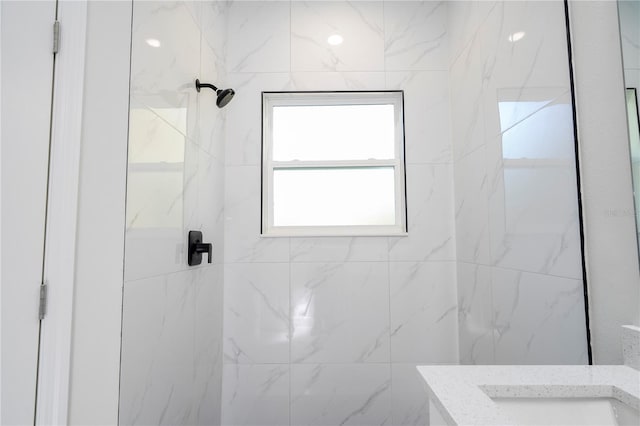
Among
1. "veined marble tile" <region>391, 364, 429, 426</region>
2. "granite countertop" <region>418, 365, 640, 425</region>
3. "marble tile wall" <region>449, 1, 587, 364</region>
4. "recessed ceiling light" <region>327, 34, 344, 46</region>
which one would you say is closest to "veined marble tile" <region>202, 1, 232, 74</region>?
"recessed ceiling light" <region>327, 34, 344, 46</region>

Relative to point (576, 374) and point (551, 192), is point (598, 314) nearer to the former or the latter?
point (576, 374)

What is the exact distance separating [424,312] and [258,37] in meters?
1.87

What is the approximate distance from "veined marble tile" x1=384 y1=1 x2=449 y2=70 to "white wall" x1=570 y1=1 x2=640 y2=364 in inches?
37.2

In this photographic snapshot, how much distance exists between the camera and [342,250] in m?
1.84

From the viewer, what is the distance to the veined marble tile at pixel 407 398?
176 cm

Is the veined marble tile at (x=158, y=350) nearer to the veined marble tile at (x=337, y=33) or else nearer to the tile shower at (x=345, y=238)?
the tile shower at (x=345, y=238)

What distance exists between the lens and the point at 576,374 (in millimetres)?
767

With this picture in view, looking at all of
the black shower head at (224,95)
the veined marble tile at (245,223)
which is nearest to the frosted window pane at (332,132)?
the veined marble tile at (245,223)

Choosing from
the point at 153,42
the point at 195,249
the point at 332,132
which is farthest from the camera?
the point at 332,132

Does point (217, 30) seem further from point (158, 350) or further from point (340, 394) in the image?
point (340, 394)

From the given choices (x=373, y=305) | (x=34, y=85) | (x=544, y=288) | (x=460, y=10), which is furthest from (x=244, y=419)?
(x=460, y=10)

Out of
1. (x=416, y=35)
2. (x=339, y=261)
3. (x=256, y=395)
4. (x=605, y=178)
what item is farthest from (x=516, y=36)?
(x=256, y=395)

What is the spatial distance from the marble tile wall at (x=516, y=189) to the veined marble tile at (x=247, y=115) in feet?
3.43

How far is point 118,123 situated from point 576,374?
138 cm
